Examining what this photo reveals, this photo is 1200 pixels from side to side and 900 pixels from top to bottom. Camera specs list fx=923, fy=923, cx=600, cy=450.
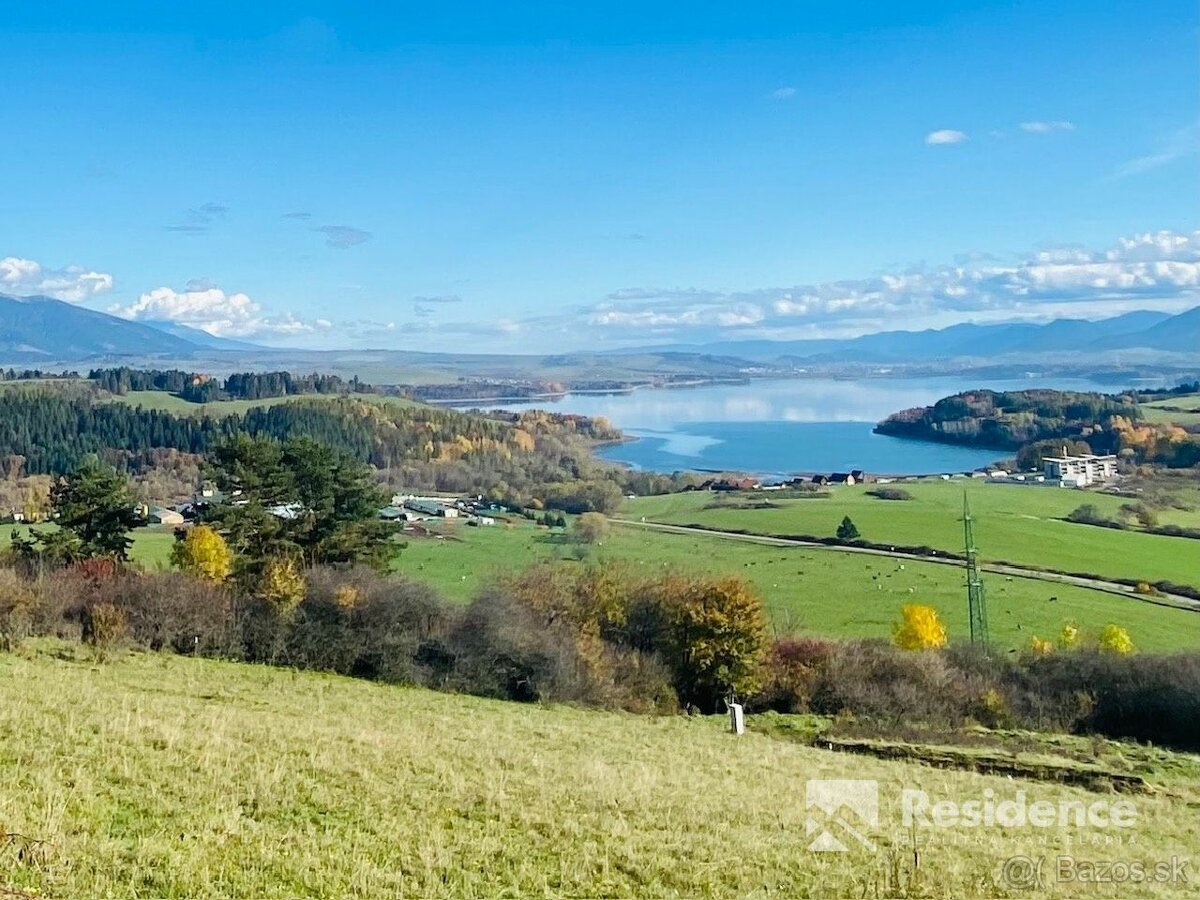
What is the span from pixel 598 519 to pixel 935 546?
19882 millimetres

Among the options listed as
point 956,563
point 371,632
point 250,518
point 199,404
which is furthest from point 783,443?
point 371,632

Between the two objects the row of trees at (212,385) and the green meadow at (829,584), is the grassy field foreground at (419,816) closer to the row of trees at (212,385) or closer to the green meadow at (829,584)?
the green meadow at (829,584)

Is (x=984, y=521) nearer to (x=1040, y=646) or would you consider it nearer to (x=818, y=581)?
(x=818, y=581)

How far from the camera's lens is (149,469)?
8394cm

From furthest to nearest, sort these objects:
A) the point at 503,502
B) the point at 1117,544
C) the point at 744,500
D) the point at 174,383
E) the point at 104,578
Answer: the point at 174,383, the point at 503,502, the point at 744,500, the point at 1117,544, the point at 104,578

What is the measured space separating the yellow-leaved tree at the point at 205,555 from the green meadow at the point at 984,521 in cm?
3382

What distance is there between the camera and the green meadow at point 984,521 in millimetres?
46844

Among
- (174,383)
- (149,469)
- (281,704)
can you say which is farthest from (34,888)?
(174,383)

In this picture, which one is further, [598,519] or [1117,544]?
[598,519]

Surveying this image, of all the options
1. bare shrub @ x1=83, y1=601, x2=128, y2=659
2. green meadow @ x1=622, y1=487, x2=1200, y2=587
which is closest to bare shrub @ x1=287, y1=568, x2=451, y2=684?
bare shrub @ x1=83, y1=601, x2=128, y2=659

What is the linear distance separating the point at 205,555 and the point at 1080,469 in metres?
74.7

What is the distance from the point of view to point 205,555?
2989cm

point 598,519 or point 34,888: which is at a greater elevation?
point 34,888

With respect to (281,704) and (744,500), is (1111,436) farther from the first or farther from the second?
(281,704)
